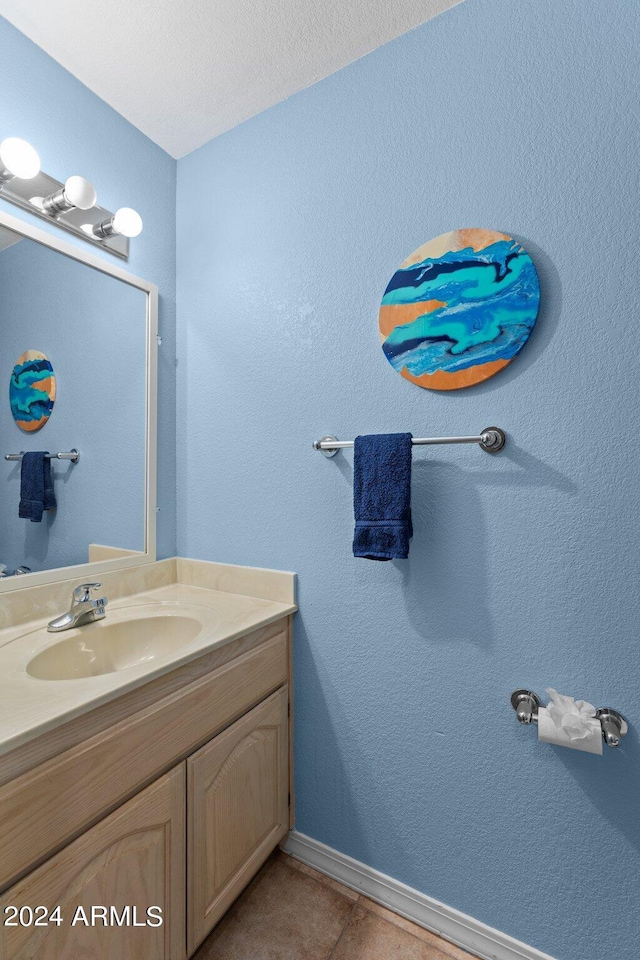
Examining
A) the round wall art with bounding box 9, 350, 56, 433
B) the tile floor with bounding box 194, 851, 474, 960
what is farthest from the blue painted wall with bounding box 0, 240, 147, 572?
the tile floor with bounding box 194, 851, 474, 960

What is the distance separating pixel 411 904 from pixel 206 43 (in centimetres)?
239

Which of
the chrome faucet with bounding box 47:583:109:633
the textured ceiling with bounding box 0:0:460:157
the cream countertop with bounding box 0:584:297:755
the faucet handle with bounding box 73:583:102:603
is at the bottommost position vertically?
the cream countertop with bounding box 0:584:297:755

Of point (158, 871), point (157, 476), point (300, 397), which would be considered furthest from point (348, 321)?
point (158, 871)

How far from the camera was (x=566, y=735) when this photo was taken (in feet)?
3.02

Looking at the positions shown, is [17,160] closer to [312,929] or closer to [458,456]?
[458,456]

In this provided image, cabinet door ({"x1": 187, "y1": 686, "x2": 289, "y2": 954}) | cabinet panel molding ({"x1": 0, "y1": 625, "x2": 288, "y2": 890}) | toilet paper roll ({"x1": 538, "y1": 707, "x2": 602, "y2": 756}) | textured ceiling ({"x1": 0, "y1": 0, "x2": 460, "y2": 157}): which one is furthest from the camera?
textured ceiling ({"x1": 0, "y1": 0, "x2": 460, "y2": 157})

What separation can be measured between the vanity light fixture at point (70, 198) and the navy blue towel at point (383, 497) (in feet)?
3.18

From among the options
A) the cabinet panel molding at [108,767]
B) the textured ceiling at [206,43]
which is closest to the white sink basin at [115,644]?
the cabinet panel molding at [108,767]

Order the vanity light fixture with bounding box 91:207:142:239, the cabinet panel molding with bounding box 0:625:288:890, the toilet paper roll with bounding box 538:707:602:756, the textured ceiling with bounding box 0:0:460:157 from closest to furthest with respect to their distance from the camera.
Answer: the cabinet panel molding with bounding box 0:625:288:890 < the toilet paper roll with bounding box 538:707:602:756 < the textured ceiling with bounding box 0:0:460:157 < the vanity light fixture with bounding box 91:207:142:239

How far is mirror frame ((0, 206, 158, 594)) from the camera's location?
1188 millimetres

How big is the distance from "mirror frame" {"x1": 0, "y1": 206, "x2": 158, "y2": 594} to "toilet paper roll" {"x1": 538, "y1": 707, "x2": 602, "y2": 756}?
4.02 ft

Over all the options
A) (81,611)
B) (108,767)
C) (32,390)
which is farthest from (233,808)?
(32,390)

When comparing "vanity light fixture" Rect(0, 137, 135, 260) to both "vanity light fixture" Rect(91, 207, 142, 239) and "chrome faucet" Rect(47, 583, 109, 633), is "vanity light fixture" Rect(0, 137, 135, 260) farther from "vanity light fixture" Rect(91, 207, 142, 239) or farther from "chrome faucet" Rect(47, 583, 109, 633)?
"chrome faucet" Rect(47, 583, 109, 633)

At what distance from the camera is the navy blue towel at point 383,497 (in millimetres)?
1113
